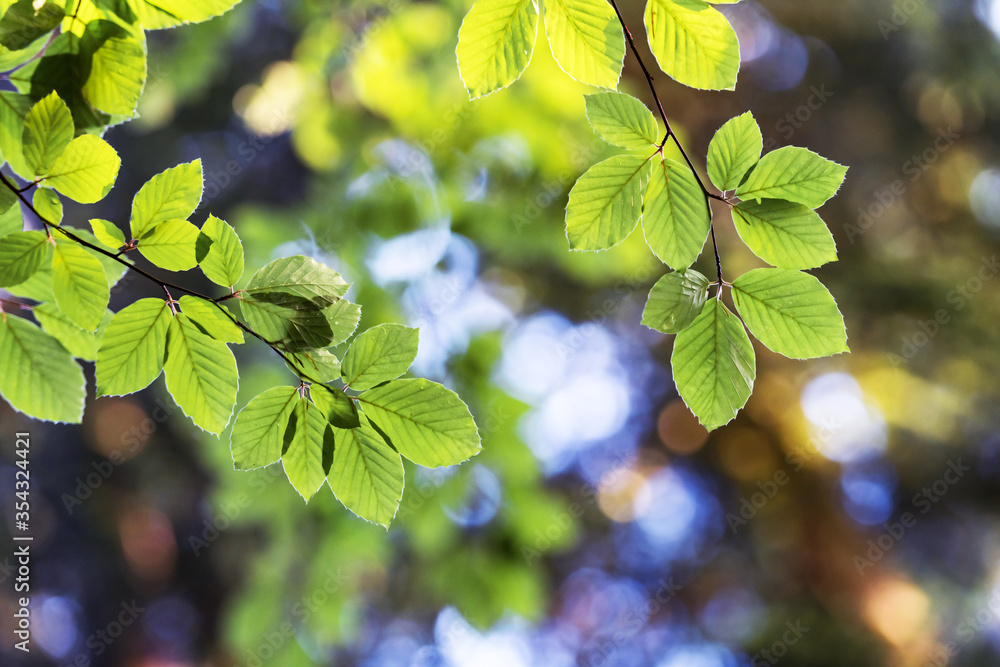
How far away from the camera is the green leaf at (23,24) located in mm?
533

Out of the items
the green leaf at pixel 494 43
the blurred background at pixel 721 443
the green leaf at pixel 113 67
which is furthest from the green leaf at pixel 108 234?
the blurred background at pixel 721 443

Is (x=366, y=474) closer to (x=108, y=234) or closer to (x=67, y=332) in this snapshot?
(x=108, y=234)

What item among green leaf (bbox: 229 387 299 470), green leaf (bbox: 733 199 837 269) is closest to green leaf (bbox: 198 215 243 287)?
green leaf (bbox: 229 387 299 470)

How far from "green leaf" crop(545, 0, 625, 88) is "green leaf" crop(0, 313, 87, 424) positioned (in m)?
0.63

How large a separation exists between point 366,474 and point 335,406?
72 mm

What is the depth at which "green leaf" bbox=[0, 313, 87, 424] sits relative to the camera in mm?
682

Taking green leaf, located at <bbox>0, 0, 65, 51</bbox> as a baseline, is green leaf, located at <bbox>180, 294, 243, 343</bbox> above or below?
below

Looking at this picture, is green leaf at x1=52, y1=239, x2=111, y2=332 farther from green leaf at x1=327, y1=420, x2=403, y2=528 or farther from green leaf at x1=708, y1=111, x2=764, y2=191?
green leaf at x1=708, y1=111, x2=764, y2=191

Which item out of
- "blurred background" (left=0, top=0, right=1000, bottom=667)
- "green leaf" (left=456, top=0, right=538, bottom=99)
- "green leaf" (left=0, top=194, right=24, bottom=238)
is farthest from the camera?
"blurred background" (left=0, top=0, right=1000, bottom=667)

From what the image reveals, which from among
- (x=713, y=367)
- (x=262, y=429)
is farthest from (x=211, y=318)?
(x=713, y=367)

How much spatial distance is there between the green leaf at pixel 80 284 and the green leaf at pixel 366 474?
0.24 meters

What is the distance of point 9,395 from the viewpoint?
26.7 inches

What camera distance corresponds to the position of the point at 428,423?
1.84ft

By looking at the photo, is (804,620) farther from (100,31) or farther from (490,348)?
(100,31)
